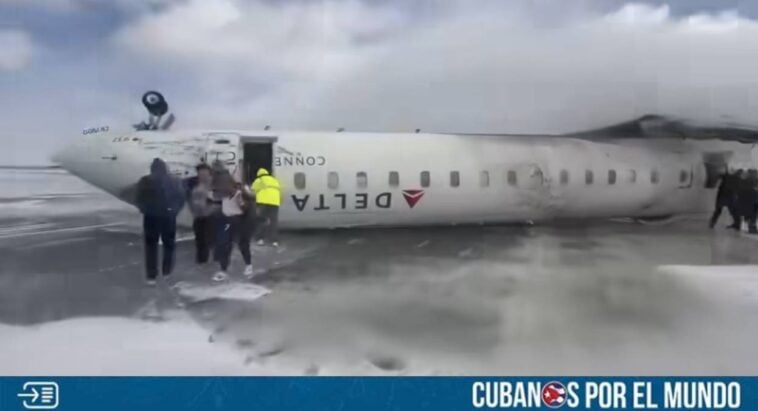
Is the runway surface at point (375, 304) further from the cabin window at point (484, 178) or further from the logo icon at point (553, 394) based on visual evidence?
the cabin window at point (484, 178)

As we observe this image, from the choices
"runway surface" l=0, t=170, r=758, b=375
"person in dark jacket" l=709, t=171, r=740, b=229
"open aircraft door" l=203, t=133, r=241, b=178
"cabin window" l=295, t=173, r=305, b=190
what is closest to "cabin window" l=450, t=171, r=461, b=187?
"runway surface" l=0, t=170, r=758, b=375

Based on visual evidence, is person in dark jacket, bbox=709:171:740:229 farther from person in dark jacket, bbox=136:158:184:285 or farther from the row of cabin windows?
person in dark jacket, bbox=136:158:184:285

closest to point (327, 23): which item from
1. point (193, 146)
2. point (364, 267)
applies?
point (193, 146)

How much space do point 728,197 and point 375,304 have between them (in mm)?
1470

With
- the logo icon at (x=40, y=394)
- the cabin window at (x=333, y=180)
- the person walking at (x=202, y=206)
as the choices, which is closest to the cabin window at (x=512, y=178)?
the cabin window at (x=333, y=180)

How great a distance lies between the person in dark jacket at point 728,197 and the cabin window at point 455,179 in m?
1.02

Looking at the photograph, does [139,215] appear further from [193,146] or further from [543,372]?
[543,372]

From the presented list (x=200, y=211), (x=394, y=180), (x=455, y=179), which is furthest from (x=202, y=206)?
(x=455, y=179)

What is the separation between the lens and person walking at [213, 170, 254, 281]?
8.39ft

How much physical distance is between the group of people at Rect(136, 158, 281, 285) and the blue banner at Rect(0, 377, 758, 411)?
0.41 metres

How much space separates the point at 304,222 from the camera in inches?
105

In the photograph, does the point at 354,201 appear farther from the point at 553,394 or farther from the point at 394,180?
the point at 553,394

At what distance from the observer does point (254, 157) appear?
8.48 ft

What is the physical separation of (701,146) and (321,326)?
1.64 meters
